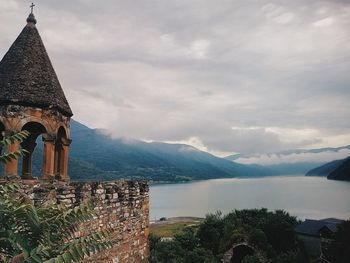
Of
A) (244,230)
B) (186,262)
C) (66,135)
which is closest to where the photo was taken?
(66,135)

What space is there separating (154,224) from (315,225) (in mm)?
42945

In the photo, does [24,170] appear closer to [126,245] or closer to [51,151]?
[51,151]

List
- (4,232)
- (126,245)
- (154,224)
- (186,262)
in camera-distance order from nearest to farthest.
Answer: (4,232) → (126,245) → (186,262) → (154,224)

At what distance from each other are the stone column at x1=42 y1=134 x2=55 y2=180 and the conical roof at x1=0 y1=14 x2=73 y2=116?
1.08 m

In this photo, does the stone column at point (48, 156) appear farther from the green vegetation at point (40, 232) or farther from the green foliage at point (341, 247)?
the green foliage at point (341, 247)

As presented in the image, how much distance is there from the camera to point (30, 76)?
13.1m

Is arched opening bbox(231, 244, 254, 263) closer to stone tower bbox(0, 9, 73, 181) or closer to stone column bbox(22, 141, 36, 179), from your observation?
stone column bbox(22, 141, 36, 179)

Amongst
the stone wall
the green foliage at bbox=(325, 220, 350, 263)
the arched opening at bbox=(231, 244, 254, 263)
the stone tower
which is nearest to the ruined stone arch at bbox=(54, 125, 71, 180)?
the stone tower

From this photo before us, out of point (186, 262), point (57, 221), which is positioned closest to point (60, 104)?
point (57, 221)

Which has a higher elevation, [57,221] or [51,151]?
[51,151]

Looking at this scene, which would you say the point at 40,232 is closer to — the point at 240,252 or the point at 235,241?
the point at 235,241

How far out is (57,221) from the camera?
18.1 feet

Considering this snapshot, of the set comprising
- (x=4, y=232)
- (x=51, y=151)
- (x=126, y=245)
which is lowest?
(x=126, y=245)

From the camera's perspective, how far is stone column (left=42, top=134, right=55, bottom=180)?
12.6 meters
